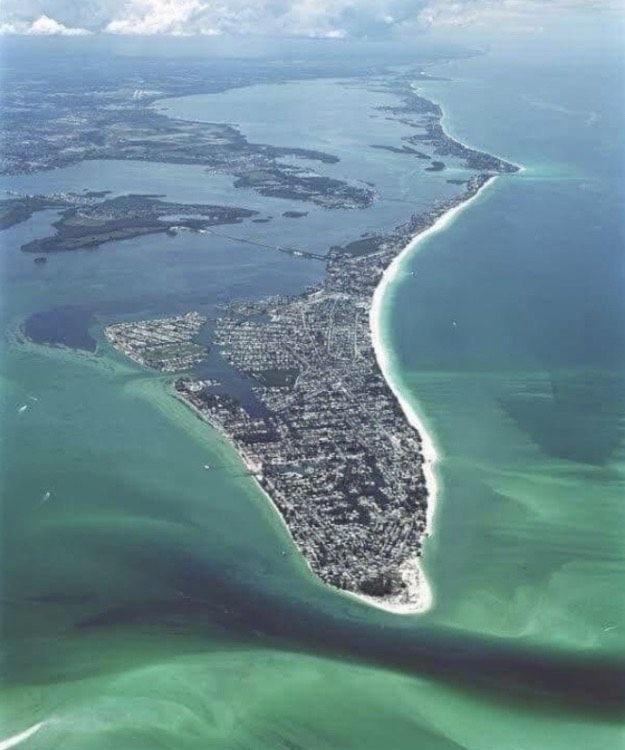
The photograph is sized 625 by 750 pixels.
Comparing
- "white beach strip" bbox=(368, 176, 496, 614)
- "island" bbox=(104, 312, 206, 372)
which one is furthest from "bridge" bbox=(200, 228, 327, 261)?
"island" bbox=(104, 312, 206, 372)

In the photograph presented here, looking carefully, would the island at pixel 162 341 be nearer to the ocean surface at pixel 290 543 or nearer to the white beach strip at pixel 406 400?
the ocean surface at pixel 290 543

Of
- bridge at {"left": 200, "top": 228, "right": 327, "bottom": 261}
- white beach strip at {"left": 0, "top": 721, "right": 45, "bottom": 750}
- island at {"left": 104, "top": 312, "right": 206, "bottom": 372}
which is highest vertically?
bridge at {"left": 200, "top": 228, "right": 327, "bottom": 261}

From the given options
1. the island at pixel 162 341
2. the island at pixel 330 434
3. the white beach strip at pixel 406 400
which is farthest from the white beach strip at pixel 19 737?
the island at pixel 162 341

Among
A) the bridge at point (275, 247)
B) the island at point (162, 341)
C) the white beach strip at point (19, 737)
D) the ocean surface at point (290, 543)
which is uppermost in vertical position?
the bridge at point (275, 247)

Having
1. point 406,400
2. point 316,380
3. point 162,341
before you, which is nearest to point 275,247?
point 162,341

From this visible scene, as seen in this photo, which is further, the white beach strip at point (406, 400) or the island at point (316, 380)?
the island at point (316, 380)

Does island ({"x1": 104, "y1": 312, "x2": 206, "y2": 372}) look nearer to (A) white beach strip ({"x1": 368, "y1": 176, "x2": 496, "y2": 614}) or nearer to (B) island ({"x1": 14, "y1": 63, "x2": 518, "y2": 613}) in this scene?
(B) island ({"x1": 14, "y1": 63, "x2": 518, "y2": 613})
